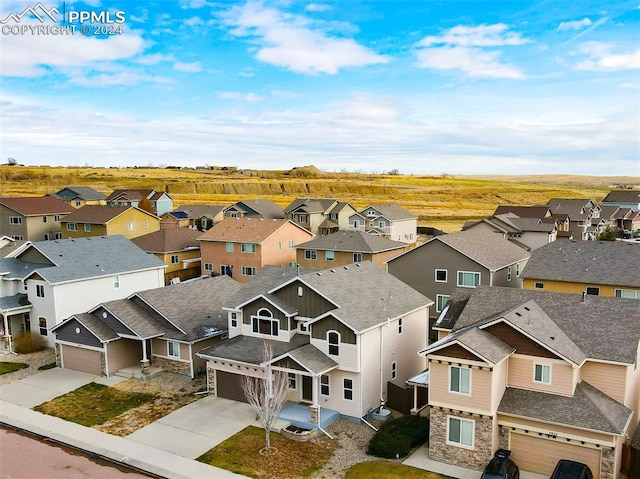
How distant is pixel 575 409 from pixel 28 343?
33770 mm

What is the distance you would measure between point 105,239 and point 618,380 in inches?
1451

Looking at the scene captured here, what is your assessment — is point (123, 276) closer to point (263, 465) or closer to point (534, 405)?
point (263, 465)

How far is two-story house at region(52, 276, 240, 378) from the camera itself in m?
31.9

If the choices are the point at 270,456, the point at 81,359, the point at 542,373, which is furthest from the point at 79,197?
the point at 542,373

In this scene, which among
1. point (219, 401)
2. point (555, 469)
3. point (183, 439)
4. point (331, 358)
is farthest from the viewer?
point (219, 401)

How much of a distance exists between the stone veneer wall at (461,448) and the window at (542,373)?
2690 mm

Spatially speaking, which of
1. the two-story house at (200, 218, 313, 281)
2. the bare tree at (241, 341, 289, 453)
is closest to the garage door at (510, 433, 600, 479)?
the bare tree at (241, 341, 289, 453)

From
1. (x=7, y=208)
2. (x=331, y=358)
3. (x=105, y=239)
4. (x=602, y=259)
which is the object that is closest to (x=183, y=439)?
(x=331, y=358)

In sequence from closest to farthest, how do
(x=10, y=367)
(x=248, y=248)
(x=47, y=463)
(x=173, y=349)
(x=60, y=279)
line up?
(x=47, y=463) → (x=173, y=349) → (x=10, y=367) → (x=60, y=279) → (x=248, y=248)

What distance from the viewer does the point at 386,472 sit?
69.1ft

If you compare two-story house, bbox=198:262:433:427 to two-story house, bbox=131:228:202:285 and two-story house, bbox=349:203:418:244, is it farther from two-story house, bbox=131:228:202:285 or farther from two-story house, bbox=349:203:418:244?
two-story house, bbox=349:203:418:244

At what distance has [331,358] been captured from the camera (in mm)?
26172

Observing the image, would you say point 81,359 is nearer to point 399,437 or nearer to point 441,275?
point 399,437

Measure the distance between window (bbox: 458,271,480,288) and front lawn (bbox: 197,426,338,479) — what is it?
67.2 ft
